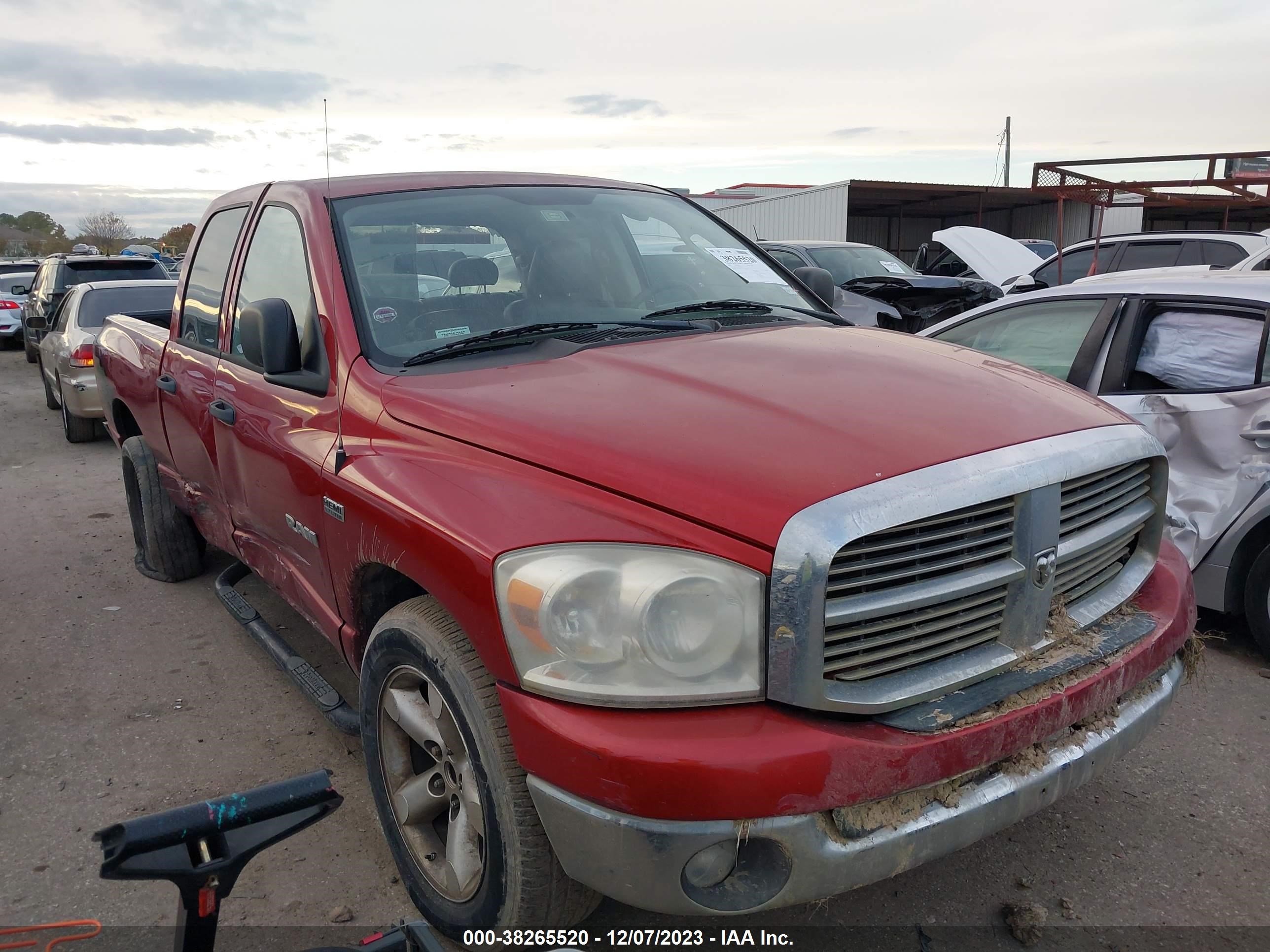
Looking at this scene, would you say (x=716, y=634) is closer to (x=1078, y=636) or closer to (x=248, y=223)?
(x=1078, y=636)

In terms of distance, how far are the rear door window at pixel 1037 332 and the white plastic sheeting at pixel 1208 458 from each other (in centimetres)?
54

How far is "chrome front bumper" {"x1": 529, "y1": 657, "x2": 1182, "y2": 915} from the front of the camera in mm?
1804

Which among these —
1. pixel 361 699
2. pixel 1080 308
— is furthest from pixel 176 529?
pixel 1080 308

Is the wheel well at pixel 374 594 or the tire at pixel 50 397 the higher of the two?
the wheel well at pixel 374 594

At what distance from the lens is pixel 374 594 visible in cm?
267

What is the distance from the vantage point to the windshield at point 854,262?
11.1 meters

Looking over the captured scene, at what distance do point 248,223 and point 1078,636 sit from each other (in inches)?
125

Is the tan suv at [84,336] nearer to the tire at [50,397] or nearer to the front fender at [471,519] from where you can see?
the tire at [50,397]

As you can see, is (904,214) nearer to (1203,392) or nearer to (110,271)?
(110,271)

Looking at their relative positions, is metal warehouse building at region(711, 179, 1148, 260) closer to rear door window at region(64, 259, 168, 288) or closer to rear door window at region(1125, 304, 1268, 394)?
rear door window at region(64, 259, 168, 288)

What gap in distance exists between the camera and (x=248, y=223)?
147 inches

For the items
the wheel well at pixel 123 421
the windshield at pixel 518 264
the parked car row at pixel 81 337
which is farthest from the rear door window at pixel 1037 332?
the parked car row at pixel 81 337

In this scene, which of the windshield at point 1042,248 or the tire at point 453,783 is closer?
the tire at point 453,783

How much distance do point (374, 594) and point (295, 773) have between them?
39.6 inches
